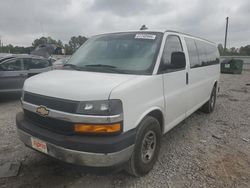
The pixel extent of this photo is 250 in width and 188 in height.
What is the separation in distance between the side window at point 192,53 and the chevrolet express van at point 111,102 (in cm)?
28

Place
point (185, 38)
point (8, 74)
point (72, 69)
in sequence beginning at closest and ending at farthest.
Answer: point (72, 69), point (185, 38), point (8, 74)

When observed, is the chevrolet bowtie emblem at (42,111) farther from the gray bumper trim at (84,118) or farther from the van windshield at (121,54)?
the van windshield at (121,54)

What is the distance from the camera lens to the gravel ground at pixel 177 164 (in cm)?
305

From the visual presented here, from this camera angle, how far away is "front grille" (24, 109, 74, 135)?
8.28 feet

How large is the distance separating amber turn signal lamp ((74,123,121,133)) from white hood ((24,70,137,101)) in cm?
29

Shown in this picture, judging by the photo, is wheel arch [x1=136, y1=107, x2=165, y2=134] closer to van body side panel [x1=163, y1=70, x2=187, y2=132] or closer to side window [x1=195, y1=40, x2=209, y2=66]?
van body side panel [x1=163, y1=70, x2=187, y2=132]

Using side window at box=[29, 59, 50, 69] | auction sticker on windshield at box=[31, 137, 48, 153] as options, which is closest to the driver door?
side window at box=[29, 59, 50, 69]

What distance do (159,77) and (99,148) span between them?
135 centimetres

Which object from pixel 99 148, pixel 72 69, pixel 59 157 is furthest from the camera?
pixel 72 69

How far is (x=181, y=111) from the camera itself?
4.09 meters

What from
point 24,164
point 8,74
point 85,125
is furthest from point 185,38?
point 8,74

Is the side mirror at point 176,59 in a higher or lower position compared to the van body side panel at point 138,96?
higher

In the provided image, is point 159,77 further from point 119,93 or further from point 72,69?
point 72,69

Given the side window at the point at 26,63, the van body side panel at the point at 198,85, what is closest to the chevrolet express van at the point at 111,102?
the van body side panel at the point at 198,85
